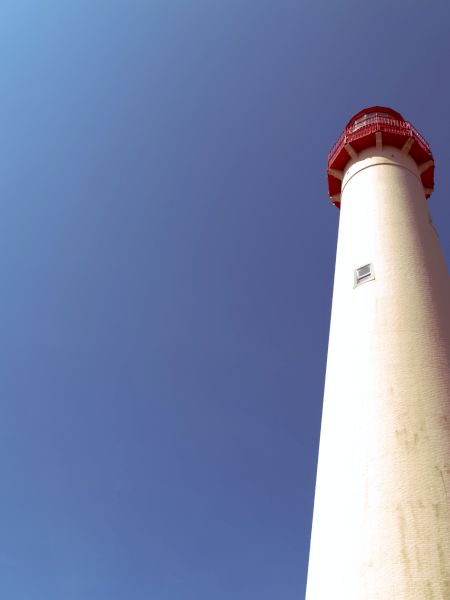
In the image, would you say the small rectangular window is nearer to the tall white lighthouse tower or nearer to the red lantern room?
the tall white lighthouse tower

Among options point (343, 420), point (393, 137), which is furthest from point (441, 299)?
point (393, 137)

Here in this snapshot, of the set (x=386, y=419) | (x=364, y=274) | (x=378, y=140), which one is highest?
(x=378, y=140)

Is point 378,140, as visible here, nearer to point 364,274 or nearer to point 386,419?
point 364,274

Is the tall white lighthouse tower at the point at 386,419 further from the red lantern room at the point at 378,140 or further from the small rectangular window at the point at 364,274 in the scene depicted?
the red lantern room at the point at 378,140

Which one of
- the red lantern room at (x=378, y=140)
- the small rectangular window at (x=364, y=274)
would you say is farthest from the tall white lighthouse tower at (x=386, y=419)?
the red lantern room at (x=378, y=140)

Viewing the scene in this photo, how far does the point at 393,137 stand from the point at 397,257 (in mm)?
5687

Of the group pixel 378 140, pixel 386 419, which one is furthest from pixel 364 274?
pixel 378 140

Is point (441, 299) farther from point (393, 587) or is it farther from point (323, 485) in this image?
point (393, 587)

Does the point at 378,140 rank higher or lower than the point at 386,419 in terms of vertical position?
higher

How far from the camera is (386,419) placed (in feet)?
21.1

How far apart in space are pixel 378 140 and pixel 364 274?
5805 mm

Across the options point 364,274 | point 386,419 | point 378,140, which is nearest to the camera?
point 386,419

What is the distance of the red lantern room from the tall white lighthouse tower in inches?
120

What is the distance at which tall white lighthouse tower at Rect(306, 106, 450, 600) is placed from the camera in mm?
5270
